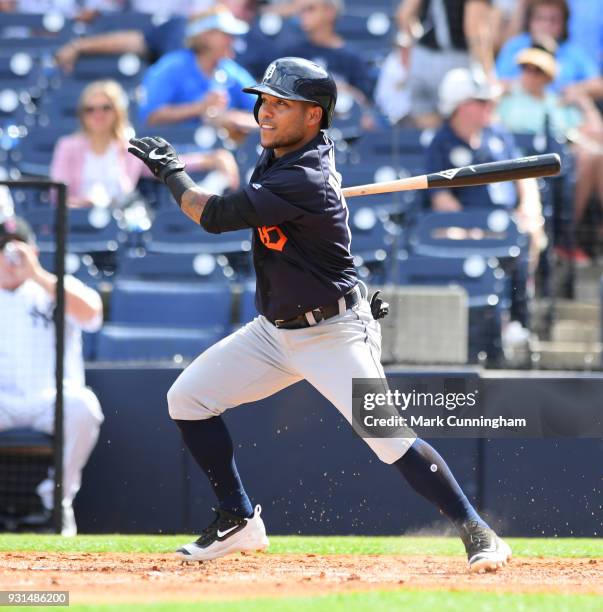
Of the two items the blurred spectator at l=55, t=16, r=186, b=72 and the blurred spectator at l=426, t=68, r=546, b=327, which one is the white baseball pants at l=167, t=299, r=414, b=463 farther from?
the blurred spectator at l=55, t=16, r=186, b=72

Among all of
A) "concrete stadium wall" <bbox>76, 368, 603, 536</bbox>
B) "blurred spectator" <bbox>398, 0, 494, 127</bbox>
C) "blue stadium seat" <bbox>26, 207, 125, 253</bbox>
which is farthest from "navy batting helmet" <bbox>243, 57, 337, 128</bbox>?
"blurred spectator" <bbox>398, 0, 494, 127</bbox>

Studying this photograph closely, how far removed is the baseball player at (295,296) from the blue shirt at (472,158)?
3419mm

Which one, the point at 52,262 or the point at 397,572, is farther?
the point at 52,262

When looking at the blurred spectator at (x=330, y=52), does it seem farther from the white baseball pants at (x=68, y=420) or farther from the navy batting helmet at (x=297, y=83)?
the navy batting helmet at (x=297, y=83)

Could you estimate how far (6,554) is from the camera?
514cm

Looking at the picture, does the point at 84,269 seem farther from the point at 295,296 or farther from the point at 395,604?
the point at 395,604

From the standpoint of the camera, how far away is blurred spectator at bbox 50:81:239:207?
8.54 metres

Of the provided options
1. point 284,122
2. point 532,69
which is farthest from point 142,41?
point 284,122

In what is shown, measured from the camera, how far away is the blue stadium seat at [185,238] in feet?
26.5

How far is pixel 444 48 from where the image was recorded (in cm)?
944

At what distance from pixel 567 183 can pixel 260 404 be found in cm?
285

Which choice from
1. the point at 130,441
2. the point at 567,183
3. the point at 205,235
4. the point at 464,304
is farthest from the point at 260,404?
the point at 567,183

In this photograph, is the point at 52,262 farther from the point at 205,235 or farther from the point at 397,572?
the point at 397,572

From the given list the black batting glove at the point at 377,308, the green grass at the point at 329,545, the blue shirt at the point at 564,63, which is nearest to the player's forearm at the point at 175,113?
the blue shirt at the point at 564,63
